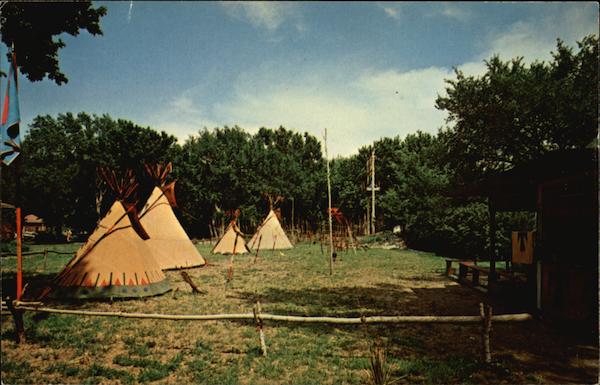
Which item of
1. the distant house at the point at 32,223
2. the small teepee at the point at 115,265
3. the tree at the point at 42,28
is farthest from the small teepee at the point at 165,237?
the distant house at the point at 32,223

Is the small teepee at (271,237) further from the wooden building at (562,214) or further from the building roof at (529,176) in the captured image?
the wooden building at (562,214)

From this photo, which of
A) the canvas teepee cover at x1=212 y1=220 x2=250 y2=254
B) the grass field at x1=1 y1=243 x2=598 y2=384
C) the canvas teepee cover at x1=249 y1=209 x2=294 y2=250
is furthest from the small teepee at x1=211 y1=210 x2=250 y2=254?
the grass field at x1=1 y1=243 x2=598 y2=384

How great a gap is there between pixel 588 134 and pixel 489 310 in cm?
1577

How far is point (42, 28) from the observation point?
29.4ft

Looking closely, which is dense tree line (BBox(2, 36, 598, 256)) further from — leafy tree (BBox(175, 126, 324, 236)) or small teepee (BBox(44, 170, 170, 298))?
small teepee (BBox(44, 170, 170, 298))

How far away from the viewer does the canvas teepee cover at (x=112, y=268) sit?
9648 millimetres

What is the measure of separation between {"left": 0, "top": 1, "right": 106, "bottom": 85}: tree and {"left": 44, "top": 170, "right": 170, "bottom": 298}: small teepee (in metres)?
3.21

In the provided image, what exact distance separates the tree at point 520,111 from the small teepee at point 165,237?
47.6 ft

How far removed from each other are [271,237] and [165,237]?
11.7 m

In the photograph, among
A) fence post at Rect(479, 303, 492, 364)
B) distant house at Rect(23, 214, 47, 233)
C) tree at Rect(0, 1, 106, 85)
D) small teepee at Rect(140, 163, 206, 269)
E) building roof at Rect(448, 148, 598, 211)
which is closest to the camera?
fence post at Rect(479, 303, 492, 364)

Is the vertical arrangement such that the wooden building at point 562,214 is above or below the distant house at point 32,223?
above

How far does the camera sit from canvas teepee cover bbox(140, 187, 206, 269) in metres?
15.7

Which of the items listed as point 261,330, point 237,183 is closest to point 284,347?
point 261,330

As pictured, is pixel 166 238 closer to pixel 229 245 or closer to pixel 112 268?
pixel 112 268
